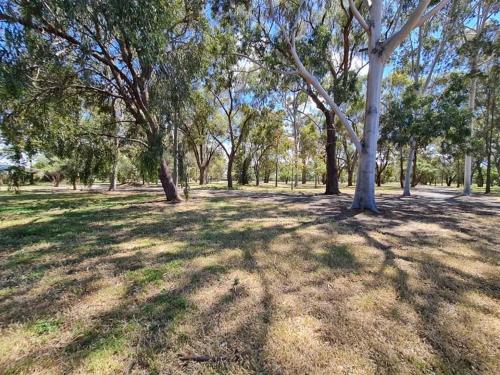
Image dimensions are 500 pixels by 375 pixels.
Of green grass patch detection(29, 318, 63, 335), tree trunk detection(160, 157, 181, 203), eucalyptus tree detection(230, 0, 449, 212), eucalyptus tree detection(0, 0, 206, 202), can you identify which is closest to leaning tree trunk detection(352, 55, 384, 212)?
eucalyptus tree detection(230, 0, 449, 212)

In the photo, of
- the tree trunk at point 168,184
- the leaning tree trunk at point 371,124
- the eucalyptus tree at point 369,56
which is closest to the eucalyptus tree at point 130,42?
the tree trunk at point 168,184

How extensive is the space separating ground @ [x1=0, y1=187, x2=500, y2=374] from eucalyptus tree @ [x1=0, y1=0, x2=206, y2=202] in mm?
3738

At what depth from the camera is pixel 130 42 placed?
17.2 feet

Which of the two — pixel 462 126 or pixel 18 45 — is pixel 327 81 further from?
pixel 18 45

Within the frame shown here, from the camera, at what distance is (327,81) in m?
13.9

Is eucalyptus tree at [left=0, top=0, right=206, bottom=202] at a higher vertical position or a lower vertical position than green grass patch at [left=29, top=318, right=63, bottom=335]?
higher

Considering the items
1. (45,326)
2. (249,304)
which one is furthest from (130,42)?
(249,304)

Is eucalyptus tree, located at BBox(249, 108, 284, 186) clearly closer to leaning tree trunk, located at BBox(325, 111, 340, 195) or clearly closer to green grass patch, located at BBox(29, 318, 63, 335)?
leaning tree trunk, located at BBox(325, 111, 340, 195)

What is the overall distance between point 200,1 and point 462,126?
37.2 ft

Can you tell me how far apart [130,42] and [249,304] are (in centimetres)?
534

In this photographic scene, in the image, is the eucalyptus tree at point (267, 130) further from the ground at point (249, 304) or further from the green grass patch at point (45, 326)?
the green grass patch at point (45, 326)

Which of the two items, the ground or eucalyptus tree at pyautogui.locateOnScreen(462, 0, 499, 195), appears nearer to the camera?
the ground

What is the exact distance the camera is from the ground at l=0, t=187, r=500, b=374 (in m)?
1.86

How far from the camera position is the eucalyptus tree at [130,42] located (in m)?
4.45
